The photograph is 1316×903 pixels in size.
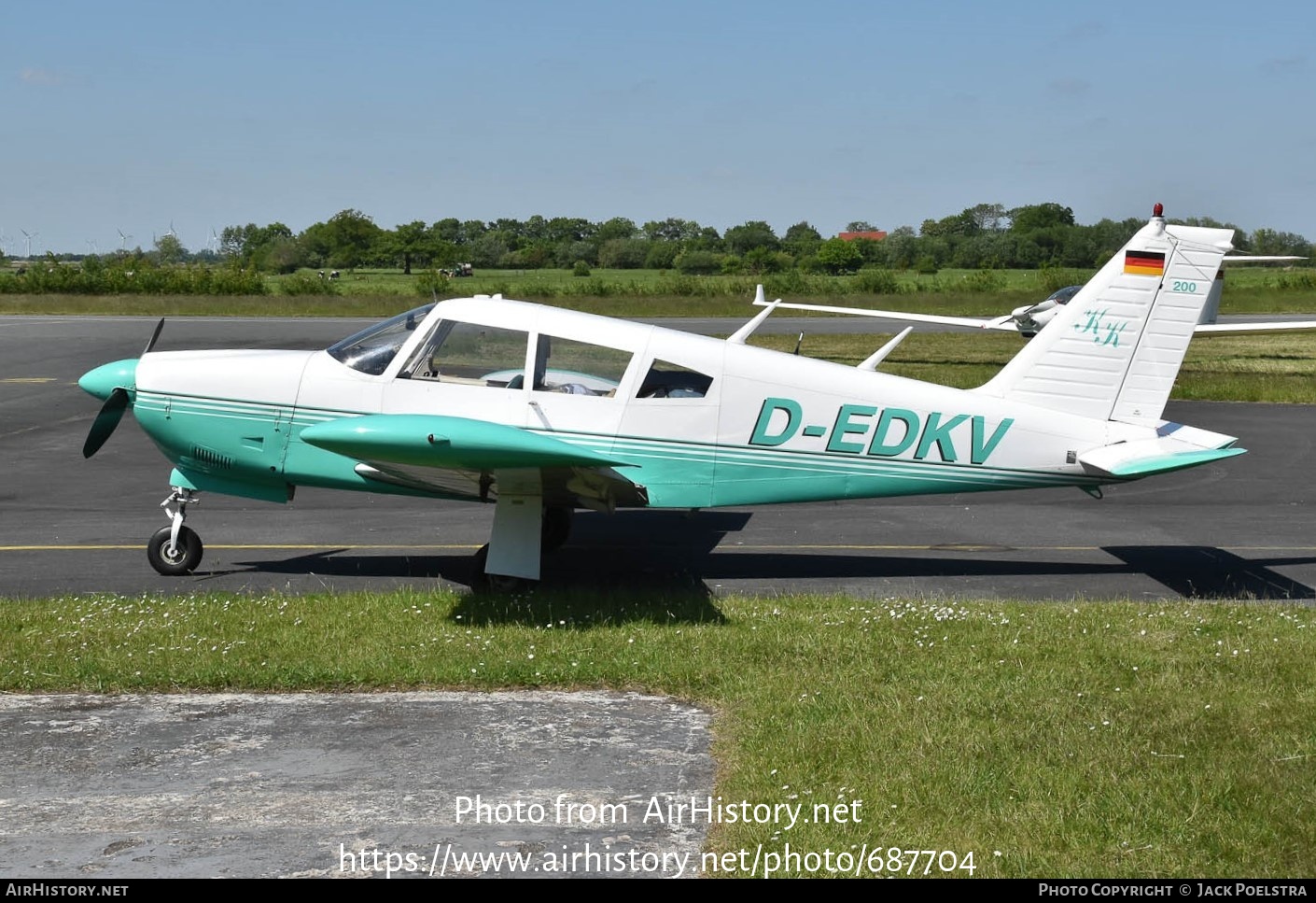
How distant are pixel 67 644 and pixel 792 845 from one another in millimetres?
5119

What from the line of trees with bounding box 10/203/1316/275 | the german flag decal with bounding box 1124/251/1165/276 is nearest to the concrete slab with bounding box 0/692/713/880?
the german flag decal with bounding box 1124/251/1165/276

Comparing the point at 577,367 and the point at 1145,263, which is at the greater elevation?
the point at 1145,263

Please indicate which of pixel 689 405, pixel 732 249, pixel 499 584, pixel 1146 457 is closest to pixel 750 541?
pixel 689 405

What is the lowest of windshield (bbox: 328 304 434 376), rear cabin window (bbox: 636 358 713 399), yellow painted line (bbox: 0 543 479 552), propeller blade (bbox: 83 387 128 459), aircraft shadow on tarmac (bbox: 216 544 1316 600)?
yellow painted line (bbox: 0 543 479 552)

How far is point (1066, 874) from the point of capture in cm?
498

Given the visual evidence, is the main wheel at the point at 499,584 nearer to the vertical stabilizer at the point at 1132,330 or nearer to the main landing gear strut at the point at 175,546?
the main landing gear strut at the point at 175,546

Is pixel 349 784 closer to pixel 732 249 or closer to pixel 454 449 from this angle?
pixel 454 449

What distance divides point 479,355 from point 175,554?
3.04 m

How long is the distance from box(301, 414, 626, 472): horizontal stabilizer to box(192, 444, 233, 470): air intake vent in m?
2.20

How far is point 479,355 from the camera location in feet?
31.2

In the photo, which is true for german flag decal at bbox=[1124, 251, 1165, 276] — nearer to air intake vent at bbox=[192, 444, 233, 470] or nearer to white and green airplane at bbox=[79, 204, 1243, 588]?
white and green airplane at bbox=[79, 204, 1243, 588]

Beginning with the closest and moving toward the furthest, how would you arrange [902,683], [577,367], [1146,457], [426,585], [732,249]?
[902,683] → [1146,457] → [577,367] → [426,585] → [732,249]

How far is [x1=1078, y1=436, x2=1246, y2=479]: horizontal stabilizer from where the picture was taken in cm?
935

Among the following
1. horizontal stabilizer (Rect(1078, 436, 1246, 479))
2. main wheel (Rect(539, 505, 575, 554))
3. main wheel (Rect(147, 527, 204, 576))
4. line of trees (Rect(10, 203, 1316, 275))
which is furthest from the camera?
line of trees (Rect(10, 203, 1316, 275))
